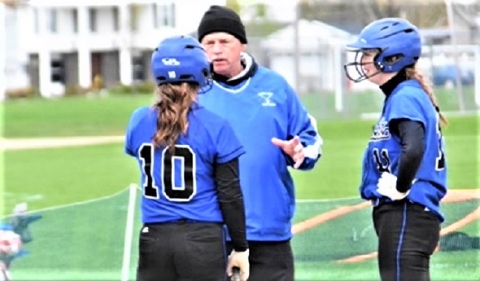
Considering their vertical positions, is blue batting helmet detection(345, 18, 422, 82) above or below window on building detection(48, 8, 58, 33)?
above

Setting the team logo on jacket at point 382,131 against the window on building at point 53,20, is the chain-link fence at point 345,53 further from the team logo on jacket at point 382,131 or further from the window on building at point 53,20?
the window on building at point 53,20

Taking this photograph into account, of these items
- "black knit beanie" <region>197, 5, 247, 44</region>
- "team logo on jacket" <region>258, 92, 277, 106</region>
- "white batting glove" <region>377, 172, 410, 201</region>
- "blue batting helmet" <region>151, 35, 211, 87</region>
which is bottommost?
"white batting glove" <region>377, 172, 410, 201</region>

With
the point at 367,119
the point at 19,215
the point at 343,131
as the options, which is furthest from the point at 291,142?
the point at 367,119

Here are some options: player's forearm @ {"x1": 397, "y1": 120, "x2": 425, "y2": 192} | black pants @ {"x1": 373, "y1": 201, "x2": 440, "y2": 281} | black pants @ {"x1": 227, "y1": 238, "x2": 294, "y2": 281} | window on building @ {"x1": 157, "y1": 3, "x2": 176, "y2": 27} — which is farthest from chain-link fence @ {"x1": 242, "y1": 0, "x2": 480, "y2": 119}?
player's forearm @ {"x1": 397, "y1": 120, "x2": 425, "y2": 192}

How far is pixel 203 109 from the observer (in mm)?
4727

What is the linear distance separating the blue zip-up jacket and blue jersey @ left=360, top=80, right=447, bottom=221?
1.16ft

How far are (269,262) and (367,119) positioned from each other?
A: 2634 centimetres

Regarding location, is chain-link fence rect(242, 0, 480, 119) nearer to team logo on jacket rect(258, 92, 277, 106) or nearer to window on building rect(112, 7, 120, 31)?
team logo on jacket rect(258, 92, 277, 106)

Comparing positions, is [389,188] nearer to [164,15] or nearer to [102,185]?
[102,185]

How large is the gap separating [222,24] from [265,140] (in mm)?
597

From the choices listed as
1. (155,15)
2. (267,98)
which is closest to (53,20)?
(155,15)

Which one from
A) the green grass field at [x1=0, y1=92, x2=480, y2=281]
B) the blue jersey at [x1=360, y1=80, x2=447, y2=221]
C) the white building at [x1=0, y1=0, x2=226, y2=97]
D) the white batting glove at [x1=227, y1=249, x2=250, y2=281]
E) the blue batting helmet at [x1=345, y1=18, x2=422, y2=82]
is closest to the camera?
the white batting glove at [x1=227, y1=249, x2=250, y2=281]

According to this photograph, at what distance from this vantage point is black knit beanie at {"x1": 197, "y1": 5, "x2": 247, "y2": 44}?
5.54 meters

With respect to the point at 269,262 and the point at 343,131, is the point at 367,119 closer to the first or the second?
the point at 343,131
